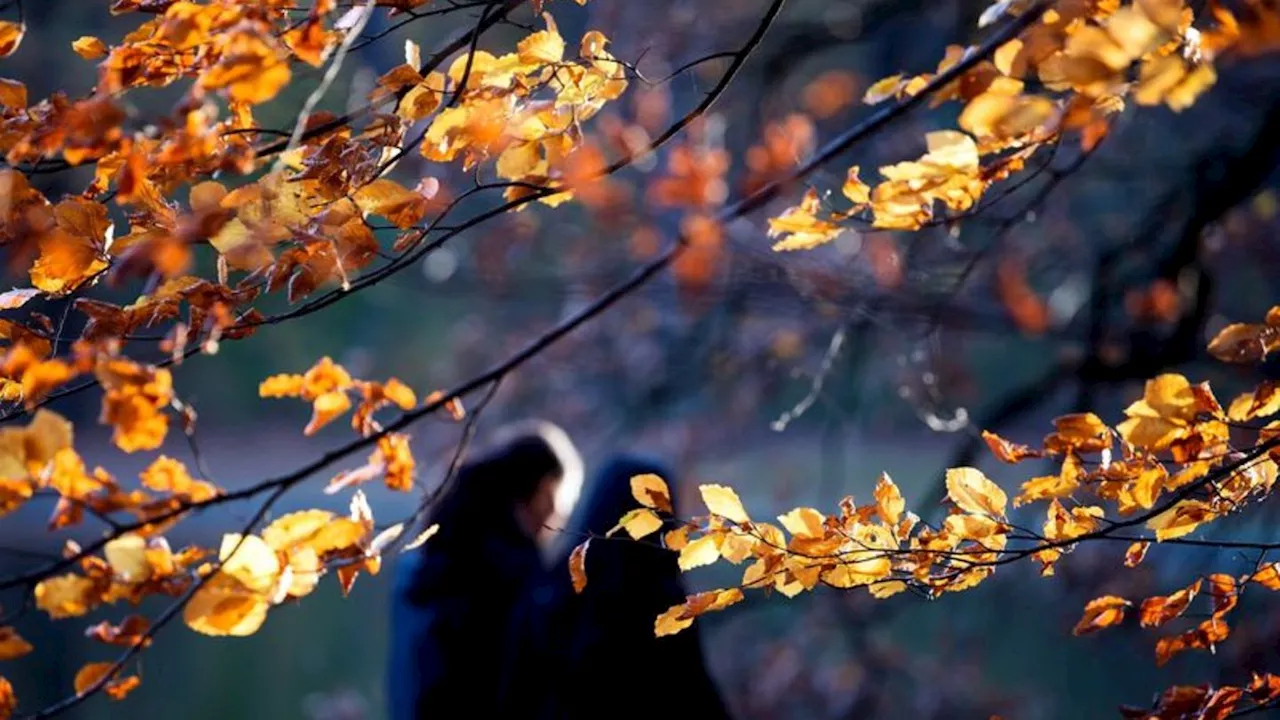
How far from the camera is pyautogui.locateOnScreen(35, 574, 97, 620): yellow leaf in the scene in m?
1.06

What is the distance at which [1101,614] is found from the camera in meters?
1.58

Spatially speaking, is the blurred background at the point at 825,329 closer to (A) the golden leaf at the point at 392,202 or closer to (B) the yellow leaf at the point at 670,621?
(A) the golden leaf at the point at 392,202

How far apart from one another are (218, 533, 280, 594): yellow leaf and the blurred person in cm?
220

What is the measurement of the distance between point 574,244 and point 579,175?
5.97 meters

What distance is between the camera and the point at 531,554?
11.5 ft

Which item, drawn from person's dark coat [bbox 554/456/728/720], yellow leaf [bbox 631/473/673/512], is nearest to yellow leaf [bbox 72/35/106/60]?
yellow leaf [bbox 631/473/673/512]

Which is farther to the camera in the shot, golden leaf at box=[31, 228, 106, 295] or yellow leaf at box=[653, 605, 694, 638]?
yellow leaf at box=[653, 605, 694, 638]

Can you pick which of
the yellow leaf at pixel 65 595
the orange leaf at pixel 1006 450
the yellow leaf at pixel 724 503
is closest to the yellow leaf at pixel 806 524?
the yellow leaf at pixel 724 503

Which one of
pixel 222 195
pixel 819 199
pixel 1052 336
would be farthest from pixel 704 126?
pixel 222 195

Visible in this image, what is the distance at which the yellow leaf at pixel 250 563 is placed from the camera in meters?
1.12

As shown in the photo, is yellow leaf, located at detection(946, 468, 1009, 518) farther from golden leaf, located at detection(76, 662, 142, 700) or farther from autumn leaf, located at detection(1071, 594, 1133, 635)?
golden leaf, located at detection(76, 662, 142, 700)

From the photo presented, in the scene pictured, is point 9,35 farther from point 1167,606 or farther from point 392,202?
point 1167,606

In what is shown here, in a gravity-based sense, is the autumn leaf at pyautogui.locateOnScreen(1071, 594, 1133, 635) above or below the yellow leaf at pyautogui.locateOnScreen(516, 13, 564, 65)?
below

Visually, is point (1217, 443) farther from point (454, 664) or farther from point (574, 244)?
point (574, 244)
